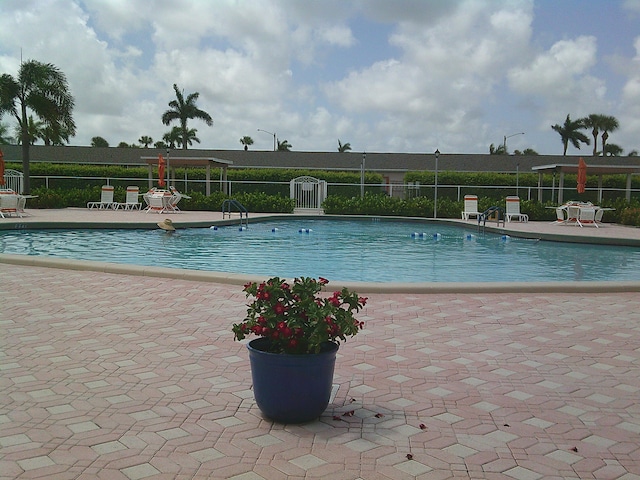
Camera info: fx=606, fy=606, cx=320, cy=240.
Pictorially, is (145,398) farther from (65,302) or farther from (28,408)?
(65,302)

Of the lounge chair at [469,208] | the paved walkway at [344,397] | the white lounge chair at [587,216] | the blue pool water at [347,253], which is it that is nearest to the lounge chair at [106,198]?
the blue pool water at [347,253]

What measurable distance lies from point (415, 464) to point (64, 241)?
13.1m

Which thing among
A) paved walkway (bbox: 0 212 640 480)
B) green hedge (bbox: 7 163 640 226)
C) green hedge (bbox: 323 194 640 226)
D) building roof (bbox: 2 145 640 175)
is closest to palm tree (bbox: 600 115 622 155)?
building roof (bbox: 2 145 640 175)

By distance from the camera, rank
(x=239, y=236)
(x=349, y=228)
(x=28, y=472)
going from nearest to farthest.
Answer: (x=28, y=472), (x=239, y=236), (x=349, y=228)

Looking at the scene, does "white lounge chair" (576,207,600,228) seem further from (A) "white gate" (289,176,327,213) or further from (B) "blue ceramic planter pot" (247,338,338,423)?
(B) "blue ceramic planter pot" (247,338,338,423)

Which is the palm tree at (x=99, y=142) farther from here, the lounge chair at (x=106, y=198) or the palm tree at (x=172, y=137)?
the lounge chair at (x=106, y=198)

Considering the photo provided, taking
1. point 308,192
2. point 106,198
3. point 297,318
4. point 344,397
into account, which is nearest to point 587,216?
point 308,192

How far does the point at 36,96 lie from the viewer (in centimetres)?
2659

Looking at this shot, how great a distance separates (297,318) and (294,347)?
0.50 ft

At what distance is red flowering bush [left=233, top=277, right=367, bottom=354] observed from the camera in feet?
10.3

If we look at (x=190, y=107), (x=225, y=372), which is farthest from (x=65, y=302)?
(x=190, y=107)

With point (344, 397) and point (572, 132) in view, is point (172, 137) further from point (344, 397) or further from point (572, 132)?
point (344, 397)

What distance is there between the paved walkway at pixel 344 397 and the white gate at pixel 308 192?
21.9 meters

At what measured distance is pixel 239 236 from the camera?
16.6 metres
